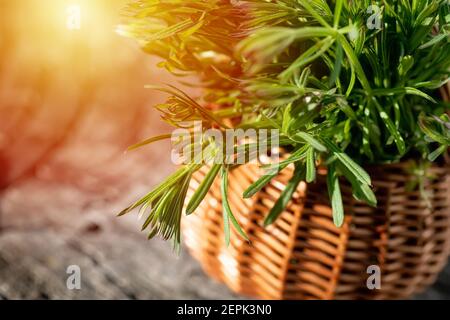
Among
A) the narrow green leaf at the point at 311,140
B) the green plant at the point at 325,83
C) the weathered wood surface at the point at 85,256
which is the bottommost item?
the weathered wood surface at the point at 85,256

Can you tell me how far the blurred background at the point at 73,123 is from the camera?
1.00 meters

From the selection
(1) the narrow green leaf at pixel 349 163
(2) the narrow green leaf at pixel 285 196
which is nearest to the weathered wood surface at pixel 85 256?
(2) the narrow green leaf at pixel 285 196

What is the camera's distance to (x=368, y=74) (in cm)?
53

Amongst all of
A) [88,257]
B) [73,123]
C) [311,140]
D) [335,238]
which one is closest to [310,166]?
[311,140]

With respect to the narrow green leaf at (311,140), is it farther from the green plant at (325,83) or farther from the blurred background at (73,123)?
the blurred background at (73,123)

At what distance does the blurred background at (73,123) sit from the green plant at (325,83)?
1.37ft

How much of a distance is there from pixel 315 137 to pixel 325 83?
1.9 inches

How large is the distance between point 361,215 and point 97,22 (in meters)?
0.80

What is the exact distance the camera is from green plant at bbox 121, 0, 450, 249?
0.47m

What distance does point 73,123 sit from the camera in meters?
1.24

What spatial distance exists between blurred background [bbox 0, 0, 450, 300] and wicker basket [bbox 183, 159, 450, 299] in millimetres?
320

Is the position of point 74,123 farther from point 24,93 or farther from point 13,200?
point 13,200
